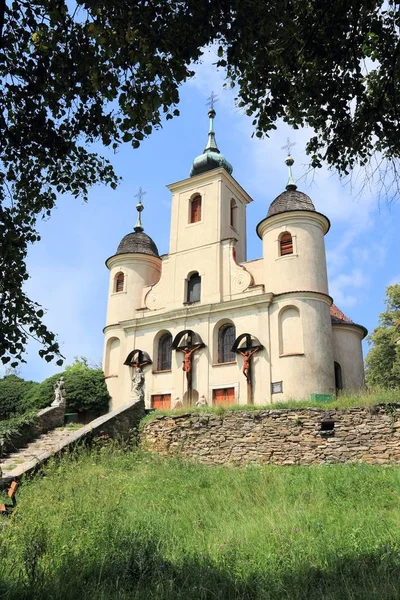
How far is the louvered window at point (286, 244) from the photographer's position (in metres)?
24.9

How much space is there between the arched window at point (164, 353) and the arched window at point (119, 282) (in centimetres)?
476

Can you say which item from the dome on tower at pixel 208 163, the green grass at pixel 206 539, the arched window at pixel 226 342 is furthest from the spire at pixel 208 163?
the green grass at pixel 206 539

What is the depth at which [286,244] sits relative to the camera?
25.2 m

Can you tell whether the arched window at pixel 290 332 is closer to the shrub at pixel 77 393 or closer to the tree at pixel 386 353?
the shrub at pixel 77 393

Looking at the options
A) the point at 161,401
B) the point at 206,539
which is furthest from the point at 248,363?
the point at 206,539

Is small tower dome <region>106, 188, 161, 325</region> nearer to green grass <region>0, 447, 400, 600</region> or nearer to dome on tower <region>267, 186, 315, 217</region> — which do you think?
dome on tower <region>267, 186, 315, 217</region>

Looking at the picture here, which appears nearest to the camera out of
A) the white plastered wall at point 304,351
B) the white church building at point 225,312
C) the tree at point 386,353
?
the white plastered wall at point 304,351

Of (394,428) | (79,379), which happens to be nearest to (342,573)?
(394,428)

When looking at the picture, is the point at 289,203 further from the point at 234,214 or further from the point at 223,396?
the point at 223,396

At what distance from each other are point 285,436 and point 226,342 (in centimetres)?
1105

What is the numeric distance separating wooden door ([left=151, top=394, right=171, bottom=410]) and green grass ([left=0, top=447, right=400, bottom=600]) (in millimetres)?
14109

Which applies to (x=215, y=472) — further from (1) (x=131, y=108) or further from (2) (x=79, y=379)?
(2) (x=79, y=379)

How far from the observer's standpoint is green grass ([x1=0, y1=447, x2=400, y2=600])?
5.18 metres

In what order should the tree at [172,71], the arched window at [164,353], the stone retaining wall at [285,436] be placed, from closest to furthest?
1. the tree at [172,71]
2. the stone retaining wall at [285,436]
3. the arched window at [164,353]
